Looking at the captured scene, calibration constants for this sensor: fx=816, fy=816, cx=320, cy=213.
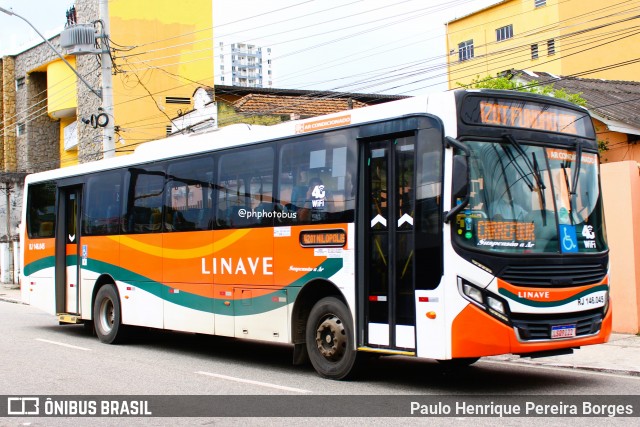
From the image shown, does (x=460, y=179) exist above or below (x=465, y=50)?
below

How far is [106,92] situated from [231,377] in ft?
48.4

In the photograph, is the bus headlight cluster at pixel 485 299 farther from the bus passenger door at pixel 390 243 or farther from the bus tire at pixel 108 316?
the bus tire at pixel 108 316

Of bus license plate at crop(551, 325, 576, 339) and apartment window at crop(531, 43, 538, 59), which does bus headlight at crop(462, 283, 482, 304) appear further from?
apartment window at crop(531, 43, 538, 59)

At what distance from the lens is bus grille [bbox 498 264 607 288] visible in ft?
29.9

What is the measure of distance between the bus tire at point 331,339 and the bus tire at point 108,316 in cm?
587

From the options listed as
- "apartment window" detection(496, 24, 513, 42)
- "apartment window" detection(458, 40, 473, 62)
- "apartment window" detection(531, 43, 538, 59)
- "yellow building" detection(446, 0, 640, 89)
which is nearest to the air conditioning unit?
"yellow building" detection(446, 0, 640, 89)

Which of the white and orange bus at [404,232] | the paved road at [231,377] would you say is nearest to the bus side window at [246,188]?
the white and orange bus at [404,232]

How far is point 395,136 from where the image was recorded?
9938mm

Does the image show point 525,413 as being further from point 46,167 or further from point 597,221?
point 46,167

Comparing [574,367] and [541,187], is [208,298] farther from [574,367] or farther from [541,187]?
[541,187]

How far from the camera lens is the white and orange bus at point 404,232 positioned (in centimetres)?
905

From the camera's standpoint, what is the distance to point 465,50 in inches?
2254

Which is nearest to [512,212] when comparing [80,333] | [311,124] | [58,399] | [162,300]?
[311,124]

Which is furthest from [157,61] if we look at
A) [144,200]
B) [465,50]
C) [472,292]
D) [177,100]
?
[472,292]
